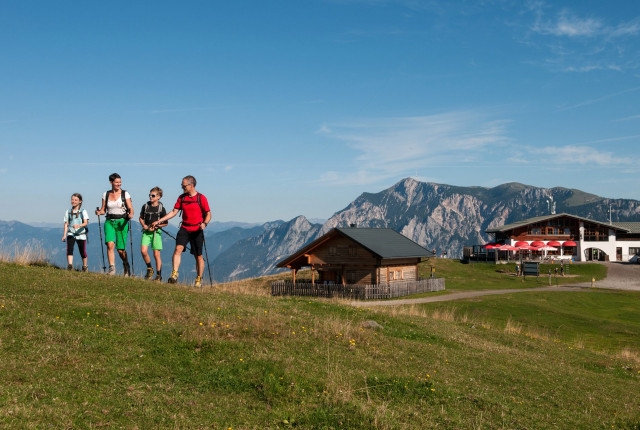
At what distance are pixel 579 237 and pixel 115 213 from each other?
80101mm

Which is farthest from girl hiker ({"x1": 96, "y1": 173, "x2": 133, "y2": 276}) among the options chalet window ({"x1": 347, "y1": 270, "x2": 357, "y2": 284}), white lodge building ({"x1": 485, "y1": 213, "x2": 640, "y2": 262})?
white lodge building ({"x1": 485, "y1": 213, "x2": 640, "y2": 262})

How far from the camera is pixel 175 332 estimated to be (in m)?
10.8

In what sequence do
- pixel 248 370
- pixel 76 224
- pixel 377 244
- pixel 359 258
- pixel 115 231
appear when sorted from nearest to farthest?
1. pixel 248 370
2. pixel 115 231
3. pixel 76 224
4. pixel 359 258
5. pixel 377 244

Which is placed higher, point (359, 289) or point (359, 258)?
point (359, 258)

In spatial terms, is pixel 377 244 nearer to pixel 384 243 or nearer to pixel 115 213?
pixel 384 243

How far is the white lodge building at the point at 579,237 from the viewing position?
7975cm

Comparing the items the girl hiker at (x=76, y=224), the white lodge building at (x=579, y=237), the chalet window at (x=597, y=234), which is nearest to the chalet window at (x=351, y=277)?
the girl hiker at (x=76, y=224)

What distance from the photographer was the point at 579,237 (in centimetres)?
8075

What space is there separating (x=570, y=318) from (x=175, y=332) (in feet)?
88.1

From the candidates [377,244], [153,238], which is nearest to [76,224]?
[153,238]

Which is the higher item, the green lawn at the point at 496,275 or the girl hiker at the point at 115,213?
the girl hiker at the point at 115,213

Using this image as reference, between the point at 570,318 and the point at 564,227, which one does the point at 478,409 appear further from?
the point at 564,227

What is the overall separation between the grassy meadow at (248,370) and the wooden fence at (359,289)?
26592 mm

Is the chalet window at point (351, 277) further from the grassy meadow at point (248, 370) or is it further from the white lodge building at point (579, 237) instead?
the white lodge building at point (579, 237)
